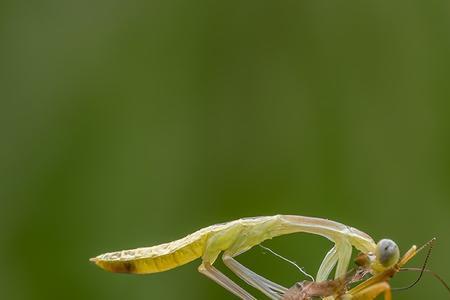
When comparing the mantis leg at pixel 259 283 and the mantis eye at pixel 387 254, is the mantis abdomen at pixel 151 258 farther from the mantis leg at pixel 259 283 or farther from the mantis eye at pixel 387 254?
the mantis eye at pixel 387 254

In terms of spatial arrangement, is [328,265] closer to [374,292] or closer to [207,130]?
[374,292]

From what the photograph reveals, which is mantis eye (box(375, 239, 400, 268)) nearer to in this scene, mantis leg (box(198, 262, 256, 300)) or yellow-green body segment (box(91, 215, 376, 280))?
yellow-green body segment (box(91, 215, 376, 280))

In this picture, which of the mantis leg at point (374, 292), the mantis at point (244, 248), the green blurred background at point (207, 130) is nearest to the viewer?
the mantis leg at point (374, 292)

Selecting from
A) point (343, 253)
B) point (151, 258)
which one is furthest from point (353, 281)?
point (151, 258)

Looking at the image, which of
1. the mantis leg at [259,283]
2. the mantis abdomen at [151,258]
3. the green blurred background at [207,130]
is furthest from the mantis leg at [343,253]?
the green blurred background at [207,130]

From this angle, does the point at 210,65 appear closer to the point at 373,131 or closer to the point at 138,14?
the point at 138,14

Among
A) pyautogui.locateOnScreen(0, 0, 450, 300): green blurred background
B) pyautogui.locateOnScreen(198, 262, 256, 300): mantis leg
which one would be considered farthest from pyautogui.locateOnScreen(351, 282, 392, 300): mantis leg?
pyautogui.locateOnScreen(0, 0, 450, 300): green blurred background

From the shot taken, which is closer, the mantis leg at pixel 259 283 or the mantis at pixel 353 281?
the mantis at pixel 353 281
